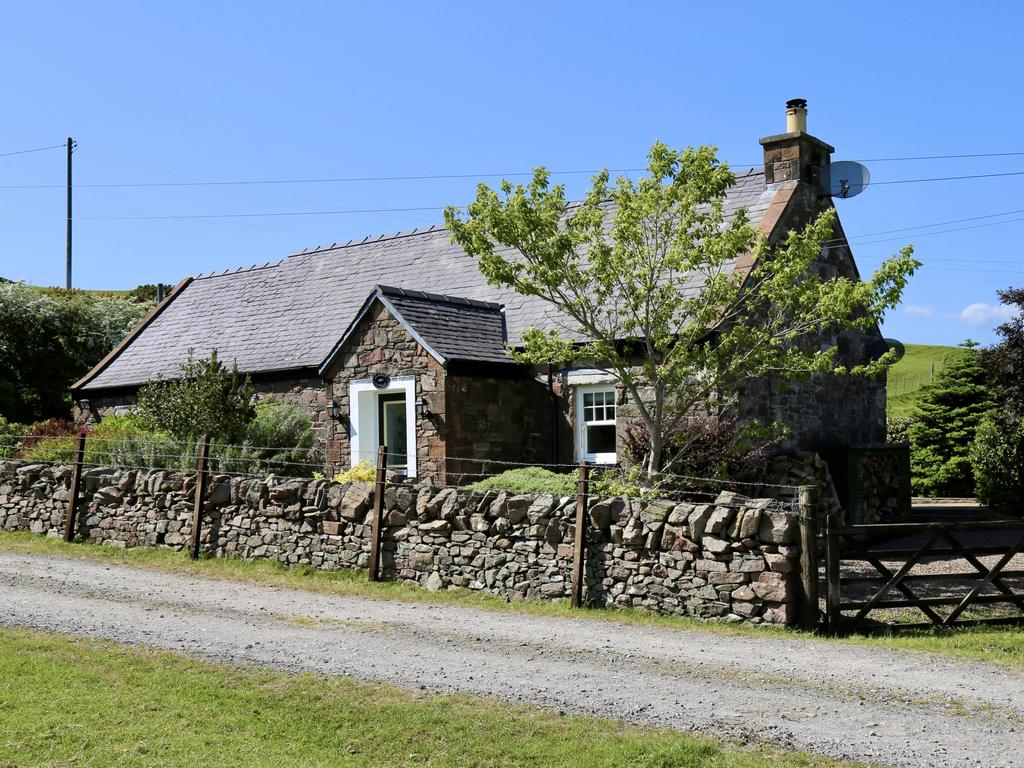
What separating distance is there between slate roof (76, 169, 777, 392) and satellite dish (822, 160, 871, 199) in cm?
130

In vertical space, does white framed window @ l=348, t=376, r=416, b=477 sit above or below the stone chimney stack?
below

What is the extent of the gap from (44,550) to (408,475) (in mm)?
5883

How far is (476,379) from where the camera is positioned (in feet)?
57.3

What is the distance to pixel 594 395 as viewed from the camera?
1814 cm

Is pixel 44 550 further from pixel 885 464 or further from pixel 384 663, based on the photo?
pixel 885 464

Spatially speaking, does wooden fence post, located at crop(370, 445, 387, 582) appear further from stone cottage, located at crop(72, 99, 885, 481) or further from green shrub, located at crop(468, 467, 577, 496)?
stone cottage, located at crop(72, 99, 885, 481)

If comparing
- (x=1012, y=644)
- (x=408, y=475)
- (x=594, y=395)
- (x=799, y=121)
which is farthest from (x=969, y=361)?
(x=1012, y=644)

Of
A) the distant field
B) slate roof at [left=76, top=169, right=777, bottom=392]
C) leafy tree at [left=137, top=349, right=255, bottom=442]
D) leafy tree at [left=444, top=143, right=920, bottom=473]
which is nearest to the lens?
leafy tree at [left=444, top=143, right=920, bottom=473]

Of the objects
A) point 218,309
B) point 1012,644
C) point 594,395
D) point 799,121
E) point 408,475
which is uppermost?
point 799,121

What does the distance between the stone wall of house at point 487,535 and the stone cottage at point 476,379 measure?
247cm

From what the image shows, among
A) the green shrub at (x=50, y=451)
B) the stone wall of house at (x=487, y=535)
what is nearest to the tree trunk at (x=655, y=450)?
the stone wall of house at (x=487, y=535)

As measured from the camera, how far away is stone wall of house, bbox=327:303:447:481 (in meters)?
17.0

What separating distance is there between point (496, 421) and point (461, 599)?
5.81 metres

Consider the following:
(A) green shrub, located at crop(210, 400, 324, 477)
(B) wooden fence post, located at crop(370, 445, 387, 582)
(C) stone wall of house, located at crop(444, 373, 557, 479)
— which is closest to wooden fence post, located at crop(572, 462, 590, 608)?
(B) wooden fence post, located at crop(370, 445, 387, 582)
